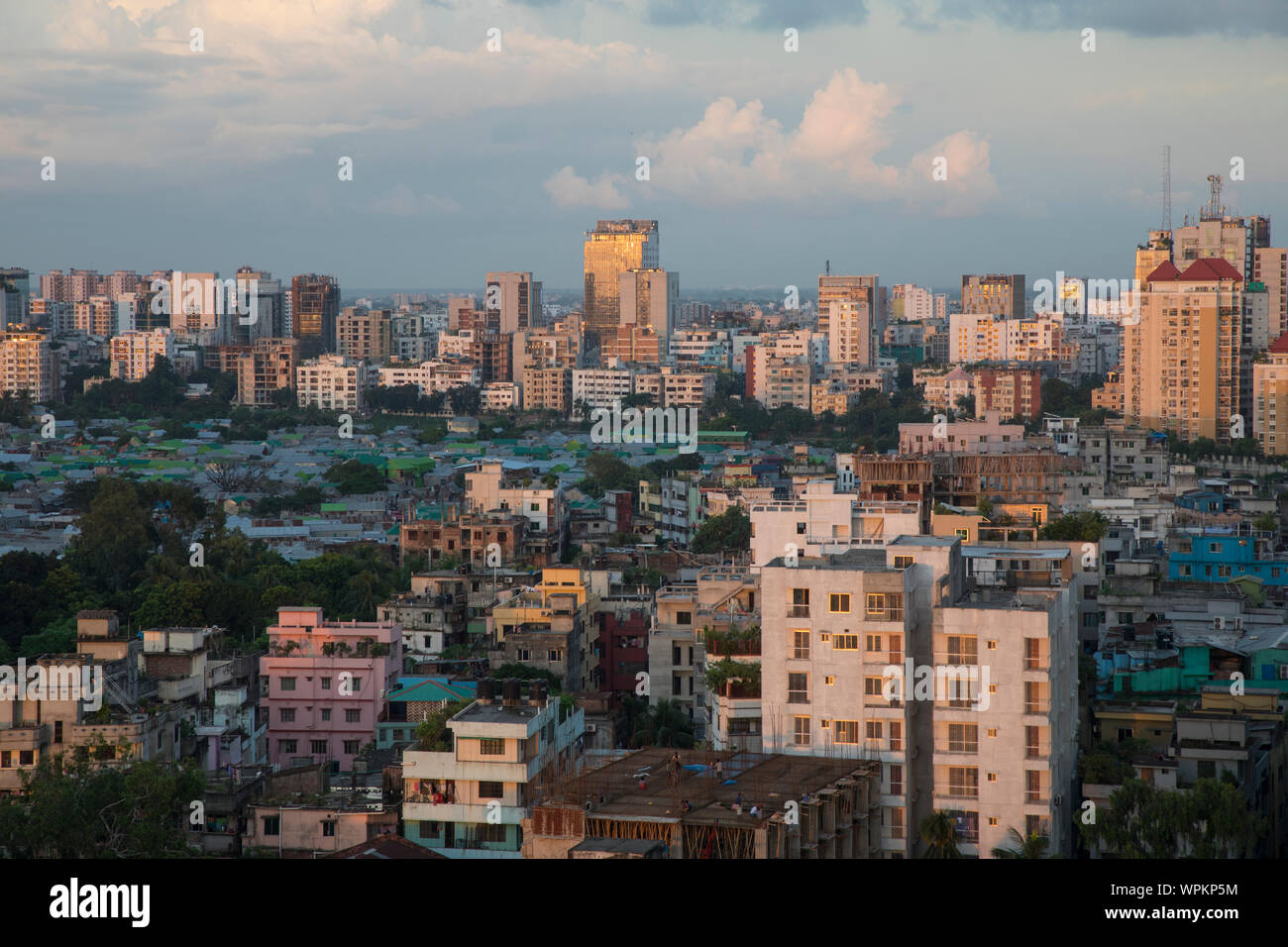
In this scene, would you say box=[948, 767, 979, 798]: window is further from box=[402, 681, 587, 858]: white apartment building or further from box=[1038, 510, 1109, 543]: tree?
box=[1038, 510, 1109, 543]: tree

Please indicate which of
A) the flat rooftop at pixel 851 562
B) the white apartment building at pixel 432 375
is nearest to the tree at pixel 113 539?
the flat rooftop at pixel 851 562

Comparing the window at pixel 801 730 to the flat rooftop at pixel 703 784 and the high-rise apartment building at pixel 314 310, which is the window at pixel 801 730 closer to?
the flat rooftop at pixel 703 784

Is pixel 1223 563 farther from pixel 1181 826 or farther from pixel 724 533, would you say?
pixel 1181 826

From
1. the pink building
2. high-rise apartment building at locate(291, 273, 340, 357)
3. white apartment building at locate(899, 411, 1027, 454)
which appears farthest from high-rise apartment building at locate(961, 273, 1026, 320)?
the pink building

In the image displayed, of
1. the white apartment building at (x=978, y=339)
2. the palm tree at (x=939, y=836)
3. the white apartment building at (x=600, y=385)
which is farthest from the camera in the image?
the white apartment building at (x=978, y=339)

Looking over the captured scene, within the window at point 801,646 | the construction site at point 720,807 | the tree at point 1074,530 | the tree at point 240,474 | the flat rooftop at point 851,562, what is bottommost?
the tree at point 240,474

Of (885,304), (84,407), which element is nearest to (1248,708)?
(84,407)

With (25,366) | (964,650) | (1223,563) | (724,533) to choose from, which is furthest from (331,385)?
(964,650)
